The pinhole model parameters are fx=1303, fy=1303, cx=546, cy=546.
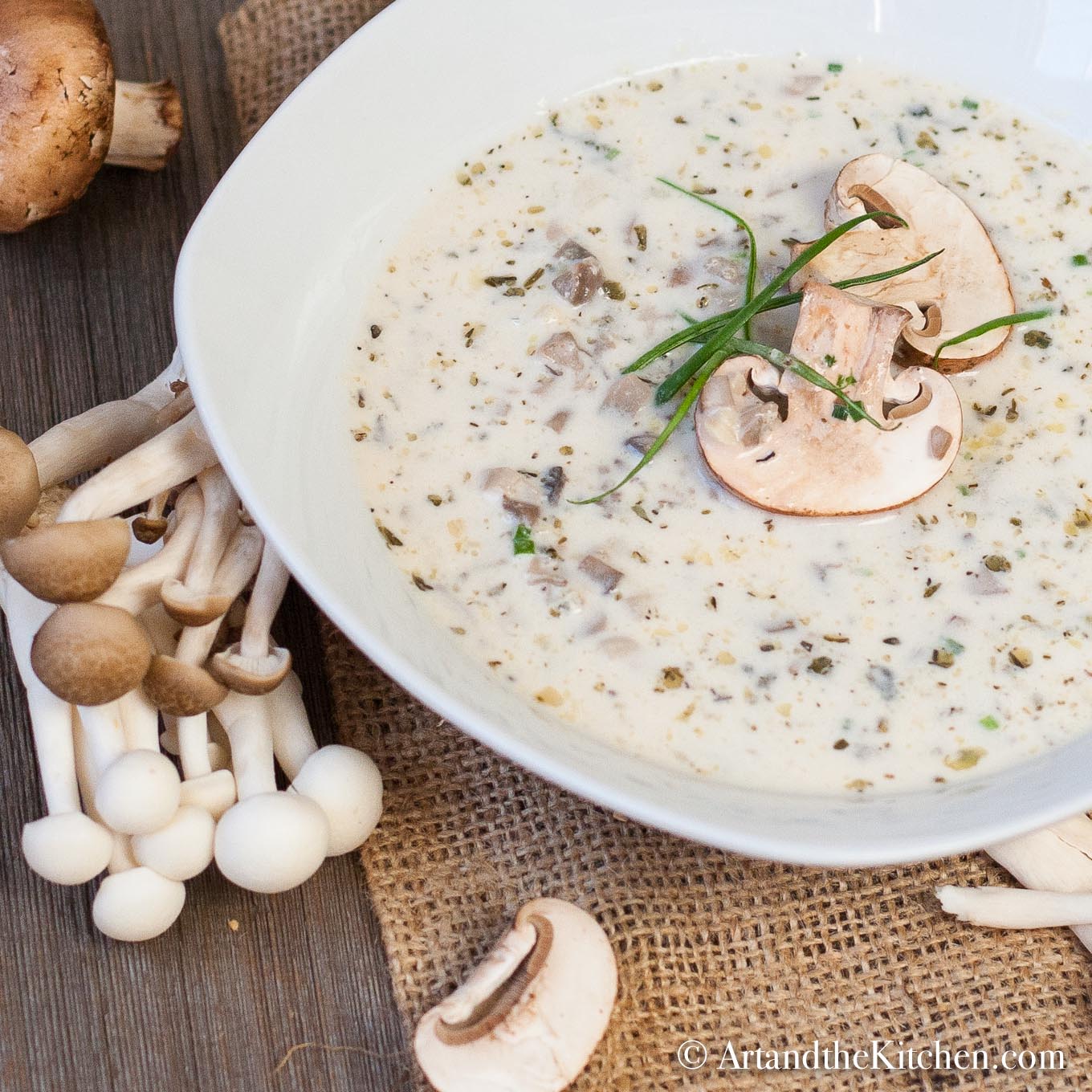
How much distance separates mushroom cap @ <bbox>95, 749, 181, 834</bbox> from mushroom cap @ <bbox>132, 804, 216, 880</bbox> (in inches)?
1.1

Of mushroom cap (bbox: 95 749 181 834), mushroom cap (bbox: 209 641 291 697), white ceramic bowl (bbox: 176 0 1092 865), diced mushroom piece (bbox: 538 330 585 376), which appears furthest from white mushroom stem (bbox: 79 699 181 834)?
diced mushroom piece (bbox: 538 330 585 376)

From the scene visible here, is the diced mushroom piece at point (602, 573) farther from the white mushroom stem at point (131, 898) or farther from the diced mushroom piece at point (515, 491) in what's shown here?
the white mushroom stem at point (131, 898)

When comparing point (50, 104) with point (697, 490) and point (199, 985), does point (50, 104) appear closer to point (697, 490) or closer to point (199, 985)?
point (697, 490)

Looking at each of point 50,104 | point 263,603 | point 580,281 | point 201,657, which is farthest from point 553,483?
point 50,104

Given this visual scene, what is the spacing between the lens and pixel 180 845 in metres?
1.88

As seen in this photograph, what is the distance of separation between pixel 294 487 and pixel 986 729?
108 centimetres

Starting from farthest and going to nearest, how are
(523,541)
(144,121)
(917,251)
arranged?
1. (144,121)
2. (917,251)
3. (523,541)

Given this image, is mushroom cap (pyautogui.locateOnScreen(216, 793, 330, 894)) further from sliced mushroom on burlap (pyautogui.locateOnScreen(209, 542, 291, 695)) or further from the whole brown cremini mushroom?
the whole brown cremini mushroom

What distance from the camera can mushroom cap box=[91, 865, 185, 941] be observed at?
1.89m

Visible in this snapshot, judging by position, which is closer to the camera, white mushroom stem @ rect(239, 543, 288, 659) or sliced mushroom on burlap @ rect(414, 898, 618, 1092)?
sliced mushroom on burlap @ rect(414, 898, 618, 1092)

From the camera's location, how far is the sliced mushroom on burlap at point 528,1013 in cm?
184

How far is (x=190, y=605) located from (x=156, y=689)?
132 millimetres

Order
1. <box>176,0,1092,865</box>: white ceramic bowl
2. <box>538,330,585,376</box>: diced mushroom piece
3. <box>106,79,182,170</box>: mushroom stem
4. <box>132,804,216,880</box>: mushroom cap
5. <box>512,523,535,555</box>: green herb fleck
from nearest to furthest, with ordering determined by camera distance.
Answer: <box>176,0,1092,865</box>: white ceramic bowl < <box>132,804,216,880</box>: mushroom cap < <box>512,523,535,555</box>: green herb fleck < <box>538,330,585,376</box>: diced mushroom piece < <box>106,79,182,170</box>: mushroom stem

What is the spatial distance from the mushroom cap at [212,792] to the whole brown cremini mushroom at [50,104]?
1.16 meters
